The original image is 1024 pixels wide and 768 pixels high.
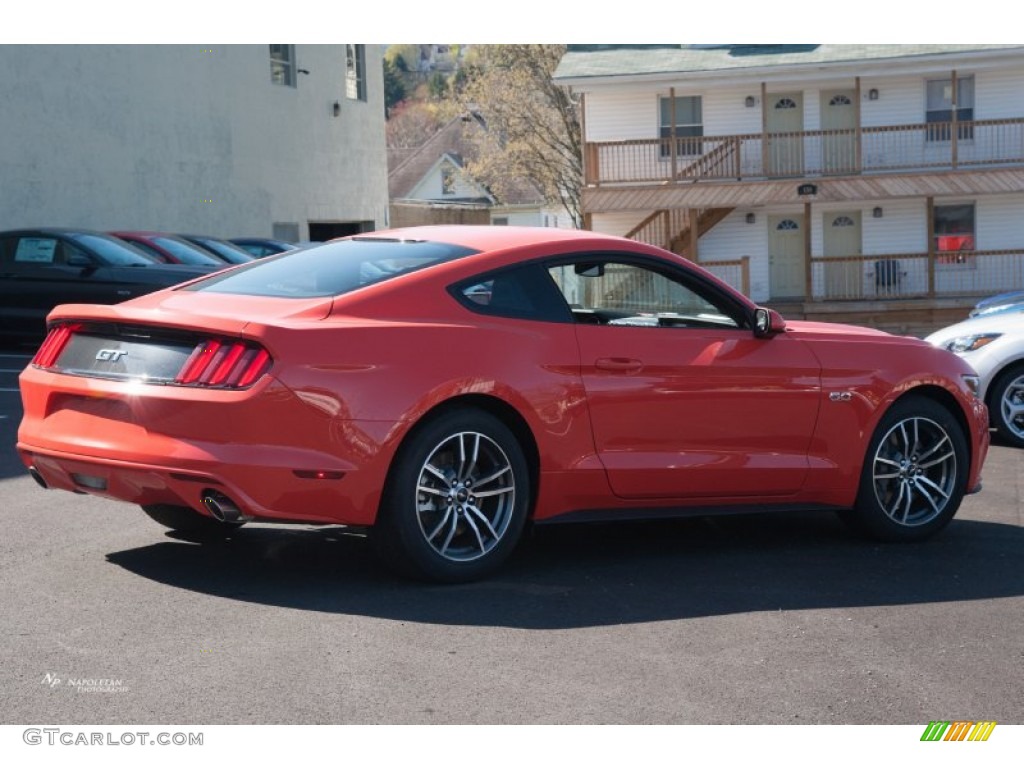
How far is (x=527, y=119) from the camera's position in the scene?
56656 mm

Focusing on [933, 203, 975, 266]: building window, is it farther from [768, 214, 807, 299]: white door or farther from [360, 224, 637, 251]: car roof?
[360, 224, 637, 251]: car roof

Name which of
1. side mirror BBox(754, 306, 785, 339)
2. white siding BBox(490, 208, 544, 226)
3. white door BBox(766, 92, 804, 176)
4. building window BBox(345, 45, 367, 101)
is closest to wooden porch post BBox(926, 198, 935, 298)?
white door BBox(766, 92, 804, 176)

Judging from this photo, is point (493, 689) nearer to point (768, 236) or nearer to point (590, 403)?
point (590, 403)

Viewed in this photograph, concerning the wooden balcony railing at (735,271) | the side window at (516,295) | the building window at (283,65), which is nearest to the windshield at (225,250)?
the building window at (283,65)

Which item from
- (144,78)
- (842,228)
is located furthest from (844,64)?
(144,78)

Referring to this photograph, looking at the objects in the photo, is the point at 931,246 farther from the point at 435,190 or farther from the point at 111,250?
the point at 435,190

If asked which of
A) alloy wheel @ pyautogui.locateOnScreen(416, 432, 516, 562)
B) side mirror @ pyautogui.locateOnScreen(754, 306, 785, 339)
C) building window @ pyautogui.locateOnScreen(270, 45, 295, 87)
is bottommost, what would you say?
alloy wheel @ pyautogui.locateOnScreen(416, 432, 516, 562)

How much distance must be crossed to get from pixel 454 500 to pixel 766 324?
1.94 meters

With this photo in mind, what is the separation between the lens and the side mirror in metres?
7.27

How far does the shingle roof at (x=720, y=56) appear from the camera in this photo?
36.9m

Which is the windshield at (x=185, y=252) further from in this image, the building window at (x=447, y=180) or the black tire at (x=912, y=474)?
the building window at (x=447, y=180)

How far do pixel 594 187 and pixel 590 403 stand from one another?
30946 mm

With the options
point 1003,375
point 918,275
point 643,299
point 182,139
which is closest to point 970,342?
point 1003,375

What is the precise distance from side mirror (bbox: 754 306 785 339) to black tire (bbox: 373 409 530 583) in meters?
1.53
